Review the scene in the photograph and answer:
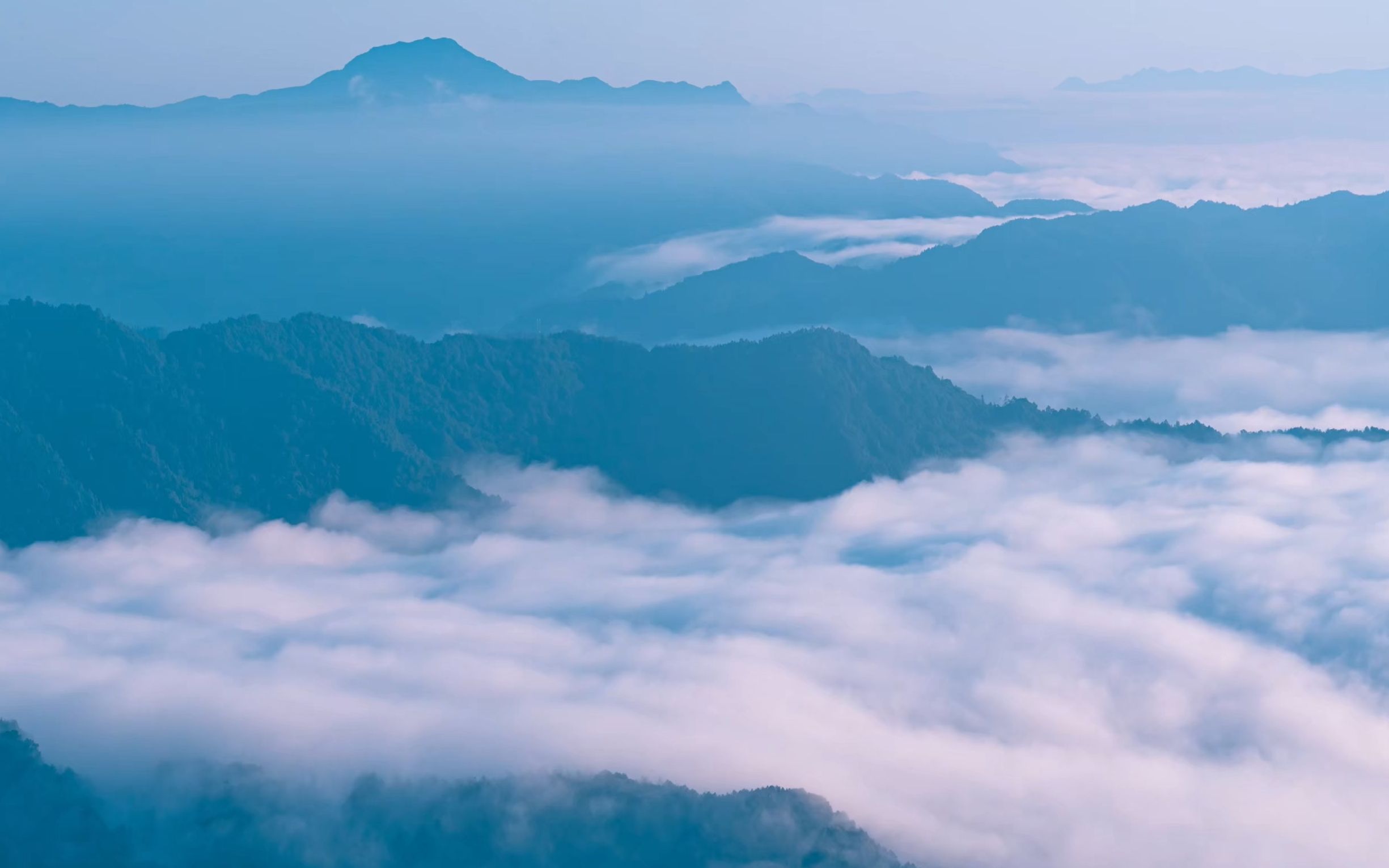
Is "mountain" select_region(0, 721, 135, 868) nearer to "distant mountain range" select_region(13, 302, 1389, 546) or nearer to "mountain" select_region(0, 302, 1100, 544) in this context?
"distant mountain range" select_region(13, 302, 1389, 546)

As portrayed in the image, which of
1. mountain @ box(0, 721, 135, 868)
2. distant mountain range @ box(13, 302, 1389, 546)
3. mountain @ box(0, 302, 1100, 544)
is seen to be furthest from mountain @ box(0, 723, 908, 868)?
mountain @ box(0, 302, 1100, 544)

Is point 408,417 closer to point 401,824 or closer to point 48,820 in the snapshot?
point 401,824

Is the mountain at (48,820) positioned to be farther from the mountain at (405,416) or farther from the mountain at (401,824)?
the mountain at (405,416)

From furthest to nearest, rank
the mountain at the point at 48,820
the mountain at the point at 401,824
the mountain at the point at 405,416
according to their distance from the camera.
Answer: the mountain at the point at 405,416, the mountain at the point at 48,820, the mountain at the point at 401,824

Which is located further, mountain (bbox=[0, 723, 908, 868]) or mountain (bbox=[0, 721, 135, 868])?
mountain (bbox=[0, 721, 135, 868])

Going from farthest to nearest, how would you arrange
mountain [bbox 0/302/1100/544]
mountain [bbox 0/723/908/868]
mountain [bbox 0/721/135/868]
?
1. mountain [bbox 0/302/1100/544]
2. mountain [bbox 0/721/135/868]
3. mountain [bbox 0/723/908/868]

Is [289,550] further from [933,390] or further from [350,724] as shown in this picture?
[933,390]

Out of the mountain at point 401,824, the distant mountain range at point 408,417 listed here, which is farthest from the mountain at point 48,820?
the distant mountain range at point 408,417

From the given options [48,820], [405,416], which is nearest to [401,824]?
[48,820]
